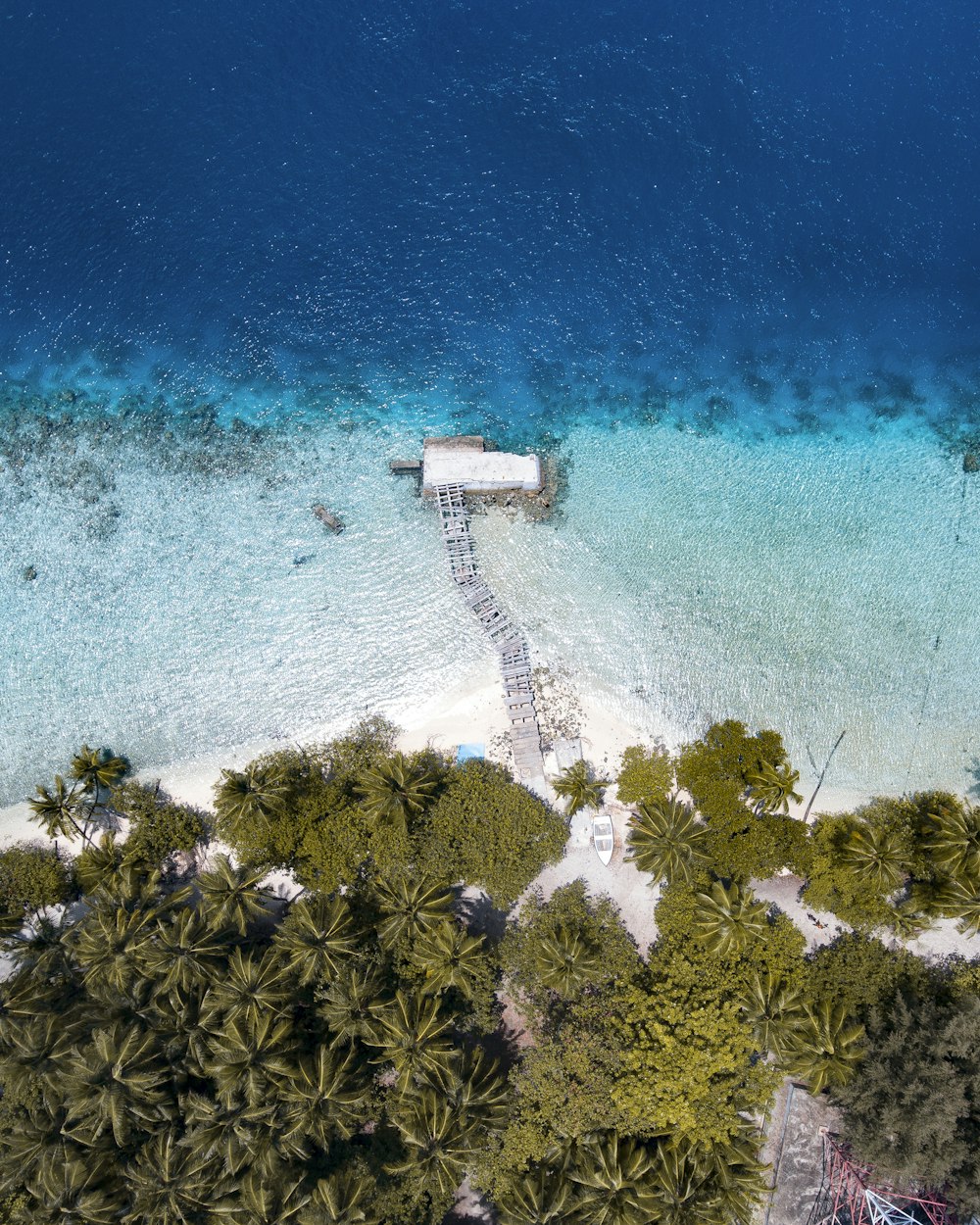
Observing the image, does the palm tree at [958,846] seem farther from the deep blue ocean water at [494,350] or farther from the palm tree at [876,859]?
the deep blue ocean water at [494,350]

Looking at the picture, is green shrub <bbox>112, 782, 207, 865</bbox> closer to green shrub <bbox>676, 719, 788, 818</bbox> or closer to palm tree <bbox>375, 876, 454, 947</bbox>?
palm tree <bbox>375, 876, 454, 947</bbox>

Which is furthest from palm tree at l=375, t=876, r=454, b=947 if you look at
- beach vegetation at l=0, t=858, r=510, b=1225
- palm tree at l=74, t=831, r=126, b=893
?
palm tree at l=74, t=831, r=126, b=893

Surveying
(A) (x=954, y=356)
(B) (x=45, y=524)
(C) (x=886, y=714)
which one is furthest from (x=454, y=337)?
(C) (x=886, y=714)

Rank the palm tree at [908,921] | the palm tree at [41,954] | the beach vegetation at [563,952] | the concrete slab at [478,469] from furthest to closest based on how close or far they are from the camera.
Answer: the concrete slab at [478,469] → the palm tree at [908,921] → the palm tree at [41,954] → the beach vegetation at [563,952]

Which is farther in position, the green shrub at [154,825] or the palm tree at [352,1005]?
the green shrub at [154,825]

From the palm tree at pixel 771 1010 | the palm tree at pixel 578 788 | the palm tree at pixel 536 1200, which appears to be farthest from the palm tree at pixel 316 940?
the palm tree at pixel 771 1010

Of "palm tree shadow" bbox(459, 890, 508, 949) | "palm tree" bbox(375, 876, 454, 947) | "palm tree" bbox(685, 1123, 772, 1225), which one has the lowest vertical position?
"palm tree" bbox(685, 1123, 772, 1225)
